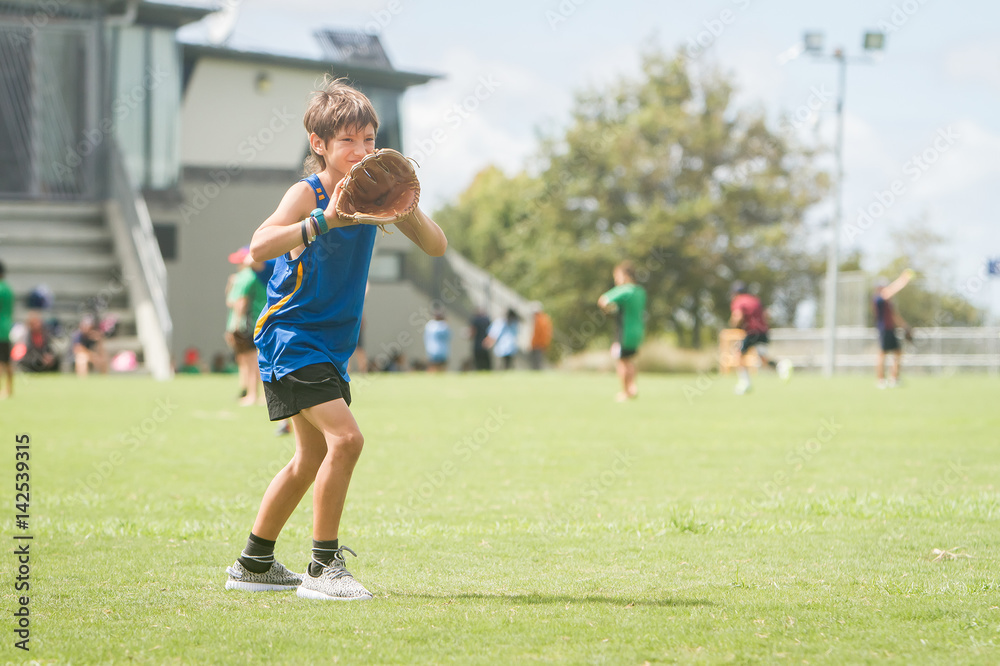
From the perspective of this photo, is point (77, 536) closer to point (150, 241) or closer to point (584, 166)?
point (150, 241)

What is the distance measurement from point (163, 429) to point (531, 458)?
15.2ft

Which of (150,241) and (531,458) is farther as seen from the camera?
(150,241)

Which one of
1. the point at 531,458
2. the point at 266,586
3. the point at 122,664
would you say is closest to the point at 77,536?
the point at 266,586

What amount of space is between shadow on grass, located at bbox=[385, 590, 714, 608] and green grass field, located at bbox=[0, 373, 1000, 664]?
2 centimetres

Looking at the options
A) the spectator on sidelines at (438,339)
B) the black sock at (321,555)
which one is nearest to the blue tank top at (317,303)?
the black sock at (321,555)

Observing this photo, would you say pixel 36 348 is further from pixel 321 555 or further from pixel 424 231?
pixel 424 231

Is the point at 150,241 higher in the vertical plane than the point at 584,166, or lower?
lower

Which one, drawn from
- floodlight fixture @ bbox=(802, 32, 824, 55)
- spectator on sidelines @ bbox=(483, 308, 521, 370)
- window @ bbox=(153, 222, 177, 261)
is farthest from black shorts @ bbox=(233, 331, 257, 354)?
floodlight fixture @ bbox=(802, 32, 824, 55)

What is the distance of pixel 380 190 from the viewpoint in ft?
13.3

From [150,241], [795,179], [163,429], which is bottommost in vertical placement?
[163,429]

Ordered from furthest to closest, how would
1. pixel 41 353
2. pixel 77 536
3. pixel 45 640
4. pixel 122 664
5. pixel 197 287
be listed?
pixel 197 287, pixel 41 353, pixel 77 536, pixel 45 640, pixel 122 664

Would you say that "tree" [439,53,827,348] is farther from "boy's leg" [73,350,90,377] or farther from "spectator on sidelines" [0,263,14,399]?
"spectator on sidelines" [0,263,14,399]

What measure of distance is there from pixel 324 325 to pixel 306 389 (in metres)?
0.26

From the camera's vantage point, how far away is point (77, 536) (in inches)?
225
